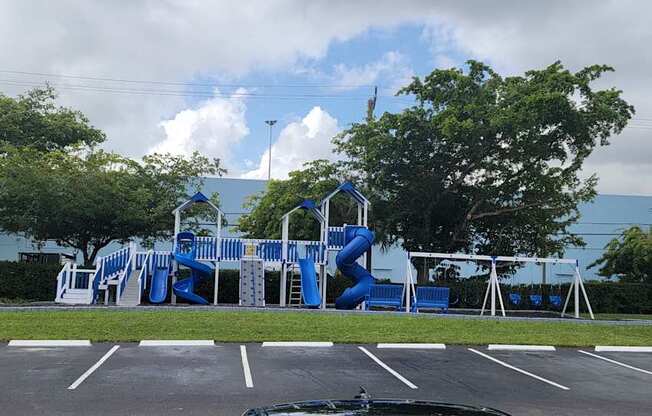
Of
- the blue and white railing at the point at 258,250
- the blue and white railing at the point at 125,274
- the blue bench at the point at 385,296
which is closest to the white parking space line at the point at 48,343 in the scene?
the blue and white railing at the point at 125,274

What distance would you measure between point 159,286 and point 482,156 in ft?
50.3

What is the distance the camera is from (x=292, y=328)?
15992 mm

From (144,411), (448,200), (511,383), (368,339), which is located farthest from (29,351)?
(448,200)

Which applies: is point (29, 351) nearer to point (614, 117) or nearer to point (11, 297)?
point (11, 297)

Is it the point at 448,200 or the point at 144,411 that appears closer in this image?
the point at 144,411

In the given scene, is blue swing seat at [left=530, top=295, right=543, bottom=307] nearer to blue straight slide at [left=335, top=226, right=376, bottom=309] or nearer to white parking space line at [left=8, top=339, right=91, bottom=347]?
blue straight slide at [left=335, top=226, right=376, bottom=309]

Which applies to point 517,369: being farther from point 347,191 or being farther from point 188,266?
point 188,266

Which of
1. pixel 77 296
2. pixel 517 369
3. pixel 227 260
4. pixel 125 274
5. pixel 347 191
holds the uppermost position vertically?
pixel 347 191

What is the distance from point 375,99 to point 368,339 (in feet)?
90.2

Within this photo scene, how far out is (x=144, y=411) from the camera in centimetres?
798

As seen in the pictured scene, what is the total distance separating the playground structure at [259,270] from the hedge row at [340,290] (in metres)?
1.35

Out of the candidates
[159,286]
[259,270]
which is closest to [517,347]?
[259,270]

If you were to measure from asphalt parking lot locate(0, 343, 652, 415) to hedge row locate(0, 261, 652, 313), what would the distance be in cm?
1399

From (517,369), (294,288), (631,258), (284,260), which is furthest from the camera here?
(631,258)
